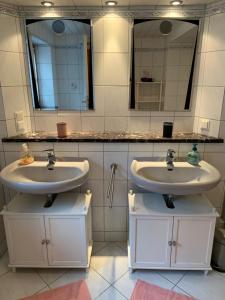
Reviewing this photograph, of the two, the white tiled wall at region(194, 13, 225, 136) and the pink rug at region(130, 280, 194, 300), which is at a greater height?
the white tiled wall at region(194, 13, 225, 136)

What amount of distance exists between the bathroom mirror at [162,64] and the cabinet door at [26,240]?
48.5 inches

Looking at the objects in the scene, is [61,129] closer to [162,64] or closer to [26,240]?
[26,240]

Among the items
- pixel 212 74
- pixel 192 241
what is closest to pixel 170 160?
pixel 192 241

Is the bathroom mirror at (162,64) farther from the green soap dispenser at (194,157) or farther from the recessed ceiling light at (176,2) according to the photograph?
the green soap dispenser at (194,157)

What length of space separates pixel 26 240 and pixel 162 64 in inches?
68.6

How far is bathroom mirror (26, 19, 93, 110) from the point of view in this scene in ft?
5.80

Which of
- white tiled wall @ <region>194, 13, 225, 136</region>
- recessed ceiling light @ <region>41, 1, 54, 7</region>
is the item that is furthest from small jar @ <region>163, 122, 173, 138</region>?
recessed ceiling light @ <region>41, 1, 54, 7</region>

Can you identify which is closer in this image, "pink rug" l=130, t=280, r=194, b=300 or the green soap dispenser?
"pink rug" l=130, t=280, r=194, b=300

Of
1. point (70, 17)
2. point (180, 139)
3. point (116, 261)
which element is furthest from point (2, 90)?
point (116, 261)

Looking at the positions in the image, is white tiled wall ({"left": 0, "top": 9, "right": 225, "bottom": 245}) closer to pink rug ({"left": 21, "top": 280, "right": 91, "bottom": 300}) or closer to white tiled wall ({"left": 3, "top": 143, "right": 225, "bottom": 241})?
white tiled wall ({"left": 3, "top": 143, "right": 225, "bottom": 241})

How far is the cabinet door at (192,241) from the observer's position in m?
1.54

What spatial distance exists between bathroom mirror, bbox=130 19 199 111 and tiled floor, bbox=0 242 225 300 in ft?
4.40

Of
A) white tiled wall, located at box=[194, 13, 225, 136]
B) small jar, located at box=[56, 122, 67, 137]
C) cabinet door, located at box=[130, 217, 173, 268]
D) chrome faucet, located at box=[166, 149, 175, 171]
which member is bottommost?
cabinet door, located at box=[130, 217, 173, 268]

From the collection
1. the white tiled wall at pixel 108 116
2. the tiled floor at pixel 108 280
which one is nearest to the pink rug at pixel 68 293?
the tiled floor at pixel 108 280
